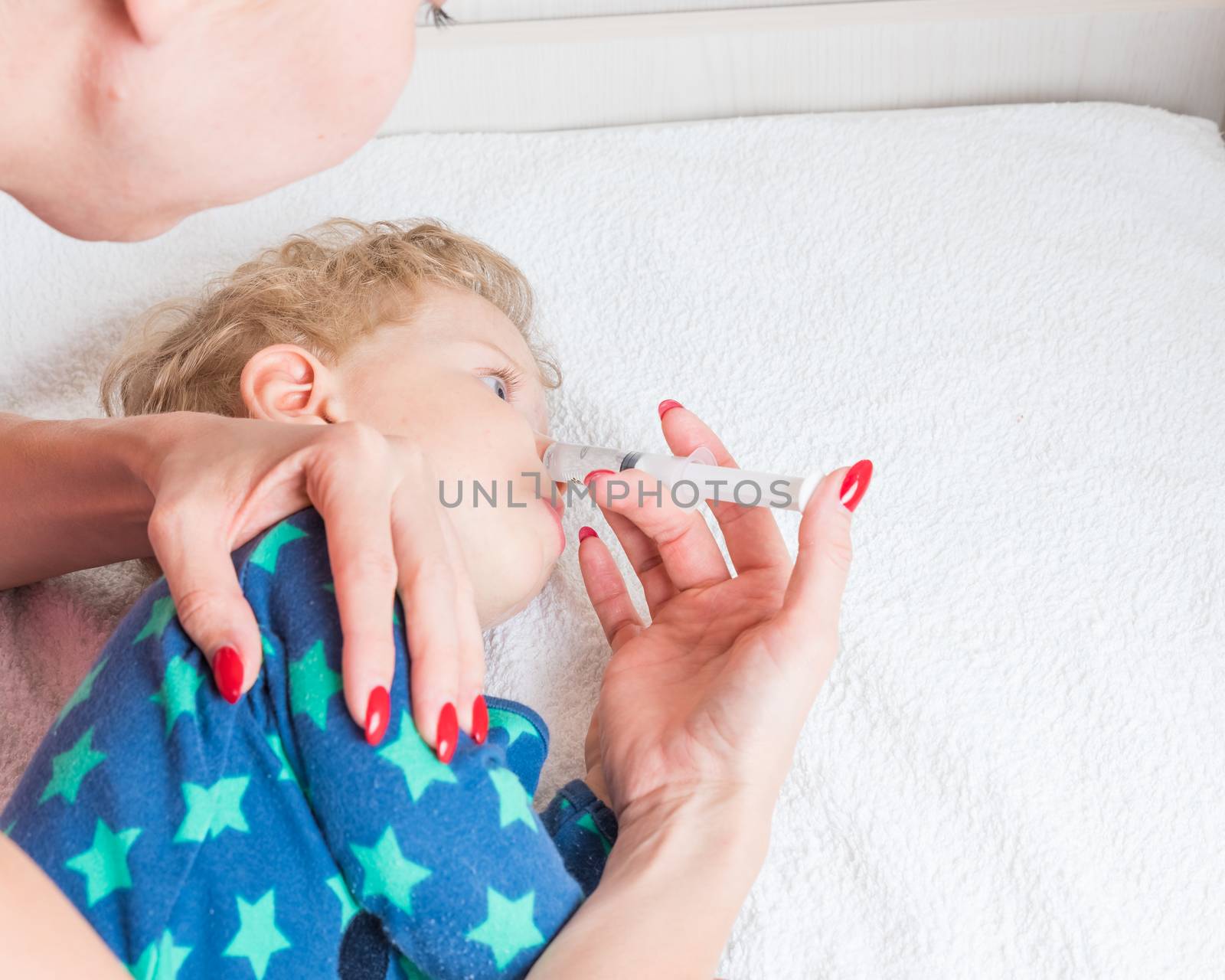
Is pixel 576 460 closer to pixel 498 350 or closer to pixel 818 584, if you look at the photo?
pixel 498 350

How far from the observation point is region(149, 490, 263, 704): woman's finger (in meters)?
0.71

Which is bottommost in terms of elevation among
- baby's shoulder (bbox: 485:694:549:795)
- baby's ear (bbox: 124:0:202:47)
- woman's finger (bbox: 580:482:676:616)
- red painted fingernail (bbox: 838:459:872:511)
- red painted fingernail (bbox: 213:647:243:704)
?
baby's shoulder (bbox: 485:694:549:795)

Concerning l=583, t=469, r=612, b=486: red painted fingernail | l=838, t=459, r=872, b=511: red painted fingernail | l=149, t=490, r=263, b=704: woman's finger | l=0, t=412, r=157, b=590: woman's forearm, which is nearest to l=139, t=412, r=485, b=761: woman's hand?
l=149, t=490, r=263, b=704: woman's finger

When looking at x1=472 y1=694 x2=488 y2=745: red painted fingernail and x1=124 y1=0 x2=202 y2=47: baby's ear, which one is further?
x1=472 y1=694 x2=488 y2=745: red painted fingernail

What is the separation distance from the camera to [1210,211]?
1376 mm

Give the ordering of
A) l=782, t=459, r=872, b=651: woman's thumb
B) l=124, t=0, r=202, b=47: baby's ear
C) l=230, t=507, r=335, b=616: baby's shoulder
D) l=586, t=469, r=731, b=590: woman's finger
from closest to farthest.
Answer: l=124, t=0, r=202, b=47: baby's ear, l=230, t=507, r=335, b=616: baby's shoulder, l=782, t=459, r=872, b=651: woman's thumb, l=586, t=469, r=731, b=590: woman's finger

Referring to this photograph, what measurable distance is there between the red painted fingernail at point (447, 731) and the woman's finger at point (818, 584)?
289mm

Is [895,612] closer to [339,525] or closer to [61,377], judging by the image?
[339,525]

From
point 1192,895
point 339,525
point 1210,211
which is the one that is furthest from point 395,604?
point 1210,211

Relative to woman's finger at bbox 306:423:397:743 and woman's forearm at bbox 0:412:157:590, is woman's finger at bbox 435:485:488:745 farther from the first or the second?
woman's forearm at bbox 0:412:157:590

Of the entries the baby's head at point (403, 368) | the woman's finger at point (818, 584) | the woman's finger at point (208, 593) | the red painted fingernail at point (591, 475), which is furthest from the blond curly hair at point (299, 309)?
the woman's finger at point (818, 584)

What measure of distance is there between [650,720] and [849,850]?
21 cm

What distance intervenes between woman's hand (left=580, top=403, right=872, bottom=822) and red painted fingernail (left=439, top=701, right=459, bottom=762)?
0.21m

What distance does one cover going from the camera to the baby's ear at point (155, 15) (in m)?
0.58
